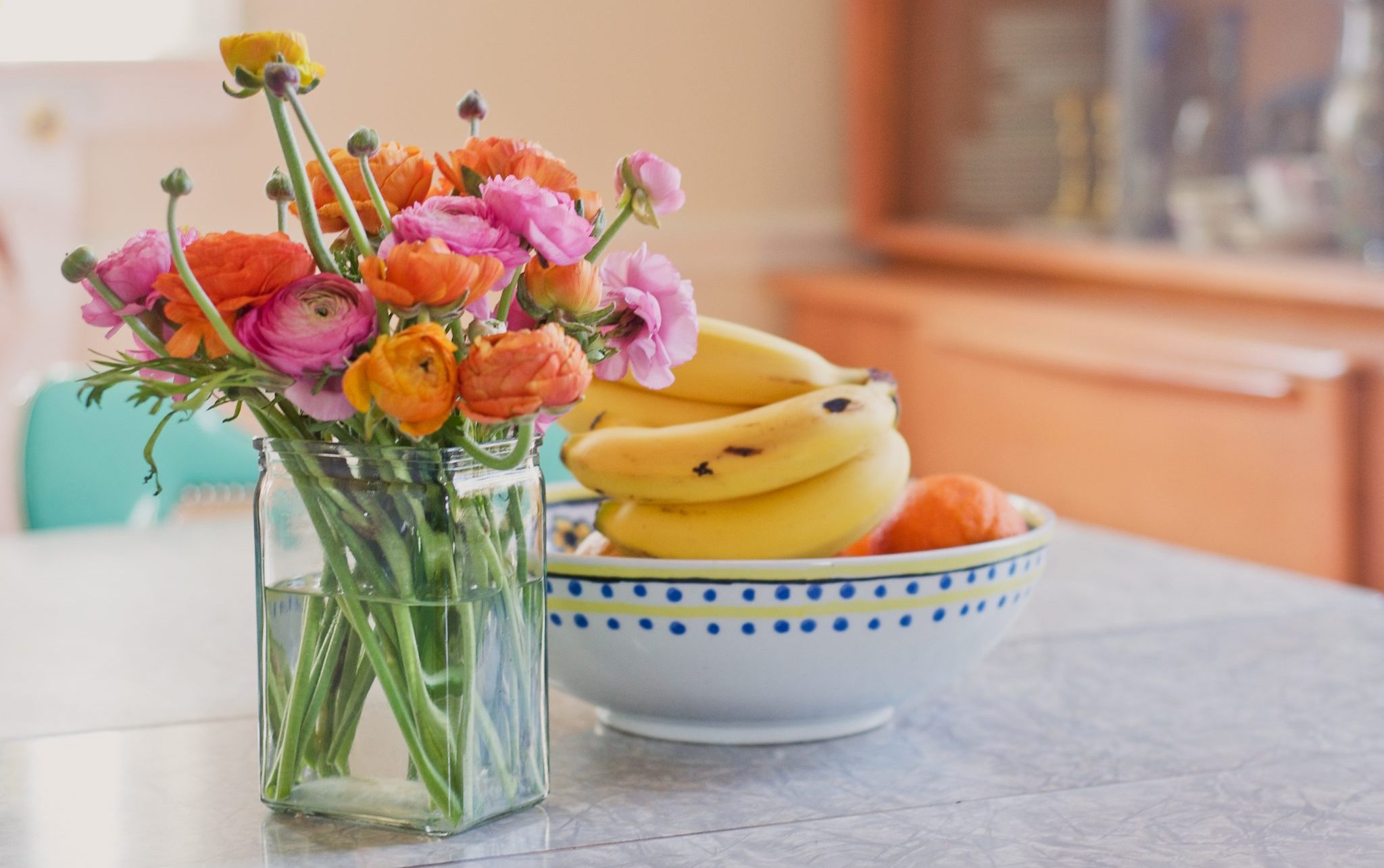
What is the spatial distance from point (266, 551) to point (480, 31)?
268 centimetres

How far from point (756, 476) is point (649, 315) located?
157mm

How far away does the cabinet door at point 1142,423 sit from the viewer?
2.07 m

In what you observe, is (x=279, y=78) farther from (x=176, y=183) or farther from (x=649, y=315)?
(x=649, y=315)

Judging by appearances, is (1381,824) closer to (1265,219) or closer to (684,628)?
(684,628)

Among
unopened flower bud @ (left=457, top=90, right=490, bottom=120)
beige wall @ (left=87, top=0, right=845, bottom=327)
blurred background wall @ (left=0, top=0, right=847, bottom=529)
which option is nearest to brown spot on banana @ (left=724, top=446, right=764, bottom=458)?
unopened flower bud @ (left=457, top=90, right=490, bottom=120)

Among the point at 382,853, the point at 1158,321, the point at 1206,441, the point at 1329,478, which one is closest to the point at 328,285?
the point at 382,853

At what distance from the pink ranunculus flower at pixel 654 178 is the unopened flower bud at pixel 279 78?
0.14 metres

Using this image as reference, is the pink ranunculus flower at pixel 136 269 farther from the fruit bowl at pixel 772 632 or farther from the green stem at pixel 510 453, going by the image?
the fruit bowl at pixel 772 632

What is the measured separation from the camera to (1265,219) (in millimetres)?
2504

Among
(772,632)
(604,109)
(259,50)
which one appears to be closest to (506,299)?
(259,50)

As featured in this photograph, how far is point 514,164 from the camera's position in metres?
0.66

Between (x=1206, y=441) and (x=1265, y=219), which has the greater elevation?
(x=1265, y=219)

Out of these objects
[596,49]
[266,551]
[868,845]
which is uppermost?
[596,49]

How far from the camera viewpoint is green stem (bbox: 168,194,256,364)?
60cm
